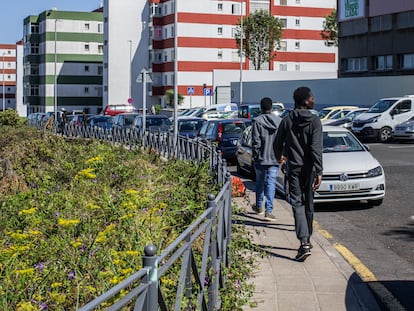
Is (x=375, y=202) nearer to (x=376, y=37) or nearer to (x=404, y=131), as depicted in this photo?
(x=404, y=131)

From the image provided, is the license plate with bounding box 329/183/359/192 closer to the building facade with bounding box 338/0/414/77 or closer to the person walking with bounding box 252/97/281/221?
the person walking with bounding box 252/97/281/221

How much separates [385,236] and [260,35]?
61731mm

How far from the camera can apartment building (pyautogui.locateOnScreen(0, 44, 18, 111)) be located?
140m

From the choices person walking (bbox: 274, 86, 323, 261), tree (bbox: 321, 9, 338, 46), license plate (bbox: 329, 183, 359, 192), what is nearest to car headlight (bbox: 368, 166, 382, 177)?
license plate (bbox: 329, 183, 359, 192)

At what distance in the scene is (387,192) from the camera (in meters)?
15.2

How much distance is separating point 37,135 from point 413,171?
14.9 m

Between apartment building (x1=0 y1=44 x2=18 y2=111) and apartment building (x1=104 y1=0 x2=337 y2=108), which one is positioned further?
apartment building (x1=0 y1=44 x2=18 y2=111)

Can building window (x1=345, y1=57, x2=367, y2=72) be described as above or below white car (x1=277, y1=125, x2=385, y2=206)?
above

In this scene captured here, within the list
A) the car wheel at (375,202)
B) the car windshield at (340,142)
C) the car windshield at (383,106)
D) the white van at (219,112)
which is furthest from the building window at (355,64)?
the car wheel at (375,202)

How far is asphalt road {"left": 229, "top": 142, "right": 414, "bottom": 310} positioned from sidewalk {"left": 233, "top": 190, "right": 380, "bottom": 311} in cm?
26

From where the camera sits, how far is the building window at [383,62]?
54156 millimetres

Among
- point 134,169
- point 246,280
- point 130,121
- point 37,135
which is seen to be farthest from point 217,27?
point 246,280

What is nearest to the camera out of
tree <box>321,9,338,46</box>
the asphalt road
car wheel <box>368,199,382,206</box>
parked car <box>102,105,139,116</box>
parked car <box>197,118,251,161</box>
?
the asphalt road

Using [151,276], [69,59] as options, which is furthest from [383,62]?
[151,276]
